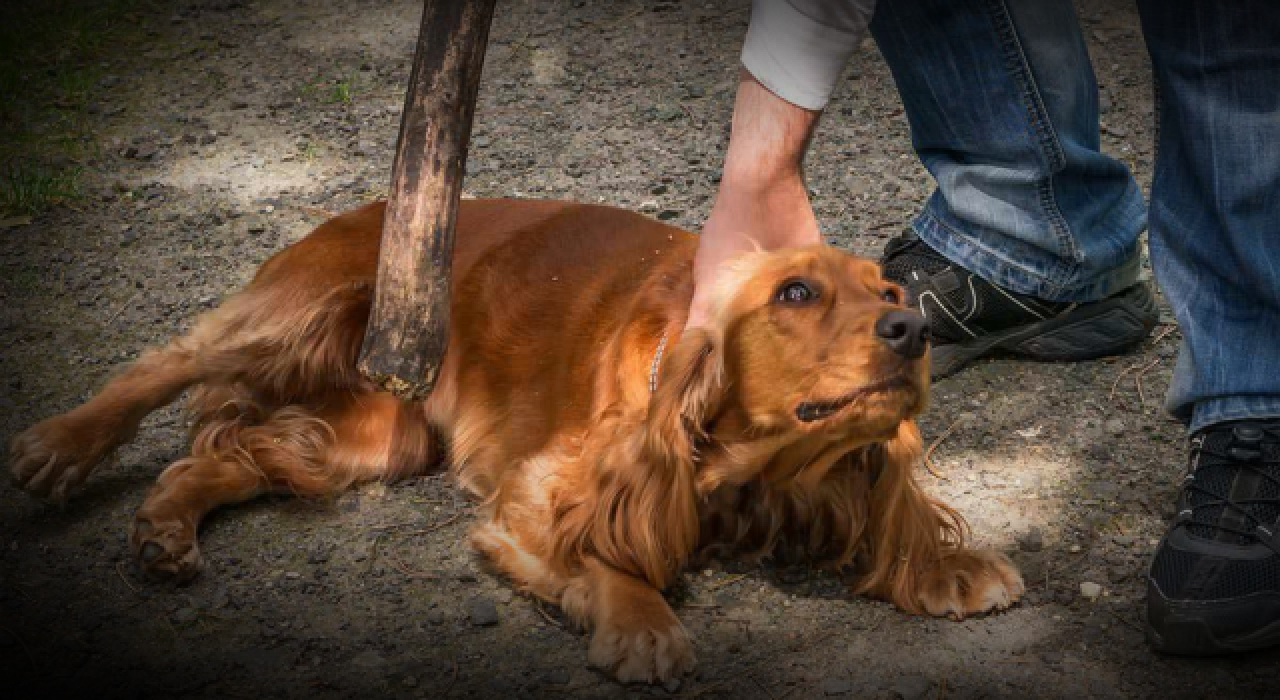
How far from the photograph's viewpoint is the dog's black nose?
217 centimetres

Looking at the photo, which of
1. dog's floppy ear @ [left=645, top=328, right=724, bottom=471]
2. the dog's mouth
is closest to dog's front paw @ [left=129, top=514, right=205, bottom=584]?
dog's floppy ear @ [left=645, top=328, right=724, bottom=471]

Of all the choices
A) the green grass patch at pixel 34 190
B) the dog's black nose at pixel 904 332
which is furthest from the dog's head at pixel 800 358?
the green grass patch at pixel 34 190

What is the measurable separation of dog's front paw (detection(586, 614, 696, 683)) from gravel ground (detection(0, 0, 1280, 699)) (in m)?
0.04

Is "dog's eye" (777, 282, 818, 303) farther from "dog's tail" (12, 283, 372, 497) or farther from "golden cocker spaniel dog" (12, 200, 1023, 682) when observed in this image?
"dog's tail" (12, 283, 372, 497)

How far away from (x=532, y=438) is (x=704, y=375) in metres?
0.56

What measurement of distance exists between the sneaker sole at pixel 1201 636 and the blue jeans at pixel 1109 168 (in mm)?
420

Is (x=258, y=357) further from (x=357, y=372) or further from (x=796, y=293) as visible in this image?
(x=796, y=293)

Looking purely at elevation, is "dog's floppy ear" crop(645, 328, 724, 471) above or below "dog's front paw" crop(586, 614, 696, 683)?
above

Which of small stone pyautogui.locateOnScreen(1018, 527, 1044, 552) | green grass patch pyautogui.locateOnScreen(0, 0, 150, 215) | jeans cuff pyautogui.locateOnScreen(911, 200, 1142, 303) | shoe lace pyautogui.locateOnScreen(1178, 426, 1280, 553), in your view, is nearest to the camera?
shoe lace pyautogui.locateOnScreen(1178, 426, 1280, 553)

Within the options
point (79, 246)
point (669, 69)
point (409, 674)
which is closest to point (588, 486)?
point (409, 674)

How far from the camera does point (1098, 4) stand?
5.68 metres

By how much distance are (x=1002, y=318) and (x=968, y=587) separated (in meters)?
1.07

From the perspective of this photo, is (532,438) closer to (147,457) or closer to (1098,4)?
(147,457)

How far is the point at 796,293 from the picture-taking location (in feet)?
7.66
